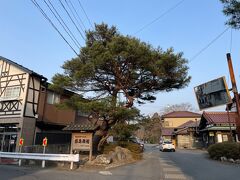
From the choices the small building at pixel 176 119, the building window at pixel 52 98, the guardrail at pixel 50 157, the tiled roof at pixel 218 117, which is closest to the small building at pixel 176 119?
the small building at pixel 176 119

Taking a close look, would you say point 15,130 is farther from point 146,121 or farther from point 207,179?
point 207,179

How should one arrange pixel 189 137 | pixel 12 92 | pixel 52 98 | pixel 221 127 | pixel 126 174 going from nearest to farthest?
1. pixel 126 174
2. pixel 12 92
3. pixel 52 98
4. pixel 221 127
5. pixel 189 137

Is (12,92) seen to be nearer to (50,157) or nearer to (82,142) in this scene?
(82,142)

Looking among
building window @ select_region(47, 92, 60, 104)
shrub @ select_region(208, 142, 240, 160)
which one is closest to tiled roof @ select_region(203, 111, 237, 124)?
shrub @ select_region(208, 142, 240, 160)

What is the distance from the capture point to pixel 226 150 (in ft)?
61.4

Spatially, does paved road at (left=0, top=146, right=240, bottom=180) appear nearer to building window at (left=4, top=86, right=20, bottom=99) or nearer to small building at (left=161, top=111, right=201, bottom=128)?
building window at (left=4, top=86, right=20, bottom=99)

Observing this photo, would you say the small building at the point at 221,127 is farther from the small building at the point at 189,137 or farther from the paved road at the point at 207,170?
the paved road at the point at 207,170

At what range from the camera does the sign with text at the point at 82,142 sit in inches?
642

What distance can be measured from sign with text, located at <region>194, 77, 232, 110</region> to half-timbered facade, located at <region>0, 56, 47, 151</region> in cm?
1668

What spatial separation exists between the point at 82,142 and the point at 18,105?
8515 millimetres

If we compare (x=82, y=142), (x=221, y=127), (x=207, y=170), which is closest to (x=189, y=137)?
(x=221, y=127)

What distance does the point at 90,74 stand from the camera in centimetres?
1775

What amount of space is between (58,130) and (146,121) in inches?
419

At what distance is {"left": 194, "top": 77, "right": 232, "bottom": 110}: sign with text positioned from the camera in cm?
708
